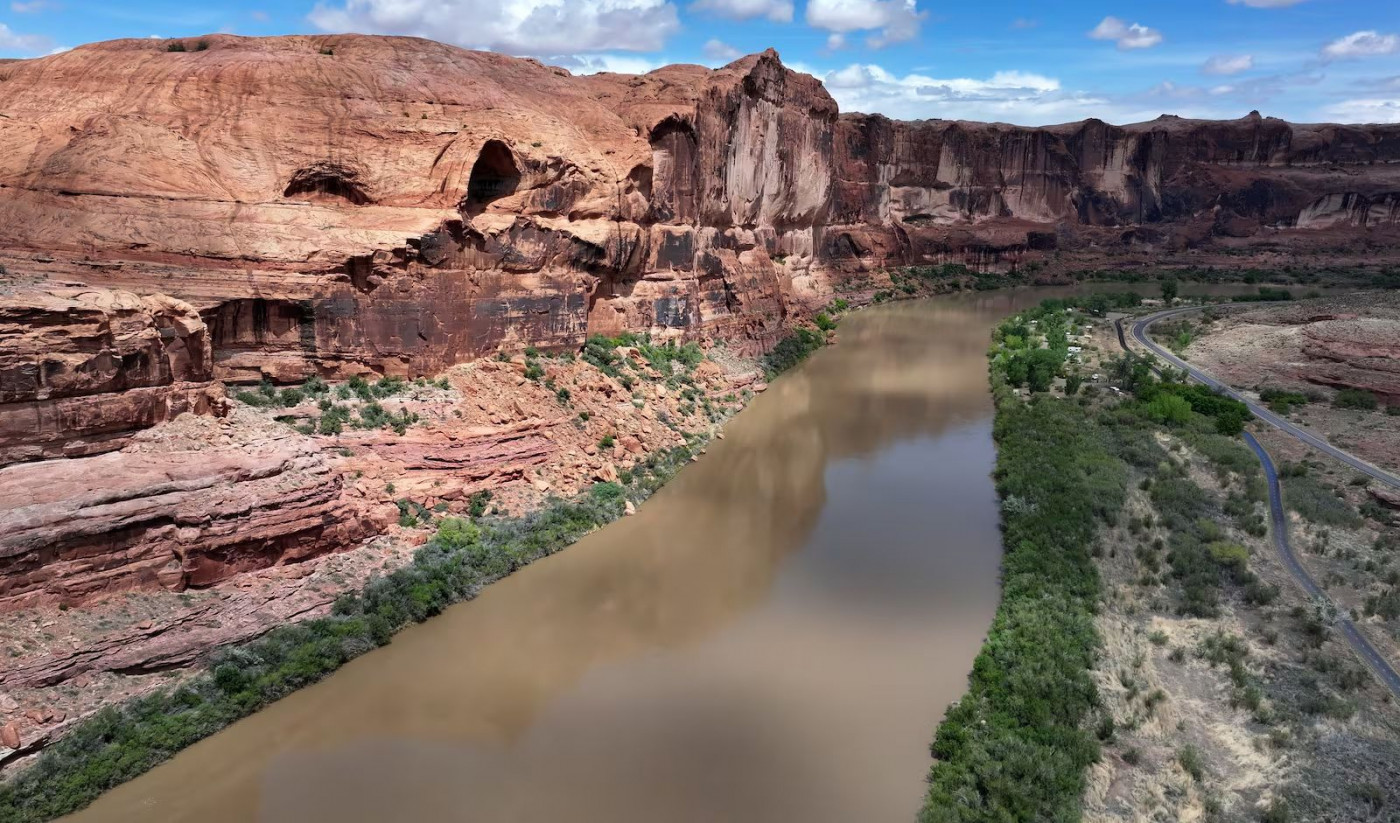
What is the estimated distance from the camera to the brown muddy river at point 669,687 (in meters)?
11.4

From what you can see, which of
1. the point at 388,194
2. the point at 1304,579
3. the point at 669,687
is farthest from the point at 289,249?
the point at 1304,579

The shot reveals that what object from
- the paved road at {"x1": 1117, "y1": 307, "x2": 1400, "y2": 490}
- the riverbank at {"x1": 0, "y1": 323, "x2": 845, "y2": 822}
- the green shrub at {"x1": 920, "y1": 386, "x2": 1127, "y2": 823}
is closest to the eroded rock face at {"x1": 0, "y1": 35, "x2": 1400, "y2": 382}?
the riverbank at {"x1": 0, "y1": 323, "x2": 845, "y2": 822}

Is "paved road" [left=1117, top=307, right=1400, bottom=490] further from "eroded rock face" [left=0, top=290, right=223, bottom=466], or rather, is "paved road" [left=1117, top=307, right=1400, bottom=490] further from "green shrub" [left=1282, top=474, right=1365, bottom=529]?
"eroded rock face" [left=0, top=290, right=223, bottom=466]

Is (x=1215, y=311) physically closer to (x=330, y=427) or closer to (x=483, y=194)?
(x=483, y=194)

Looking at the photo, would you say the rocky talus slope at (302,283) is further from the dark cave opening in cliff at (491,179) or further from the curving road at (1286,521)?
the curving road at (1286,521)

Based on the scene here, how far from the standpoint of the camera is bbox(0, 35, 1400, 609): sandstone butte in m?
12.7

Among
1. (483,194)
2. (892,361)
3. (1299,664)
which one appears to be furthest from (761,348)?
(1299,664)

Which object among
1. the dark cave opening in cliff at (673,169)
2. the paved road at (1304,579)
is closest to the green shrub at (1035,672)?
the paved road at (1304,579)

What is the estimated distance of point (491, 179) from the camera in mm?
23078

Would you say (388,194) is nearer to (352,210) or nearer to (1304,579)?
(352,210)

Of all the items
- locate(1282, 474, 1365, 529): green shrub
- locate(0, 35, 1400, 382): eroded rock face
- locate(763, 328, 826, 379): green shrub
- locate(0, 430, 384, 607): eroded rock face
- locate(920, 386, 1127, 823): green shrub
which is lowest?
locate(920, 386, 1127, 823): green shrub

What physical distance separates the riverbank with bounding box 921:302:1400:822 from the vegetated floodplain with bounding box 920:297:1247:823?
0.13 feet

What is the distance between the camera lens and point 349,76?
21.0 meters

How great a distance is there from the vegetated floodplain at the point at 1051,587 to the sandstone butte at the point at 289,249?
37.6 feet
